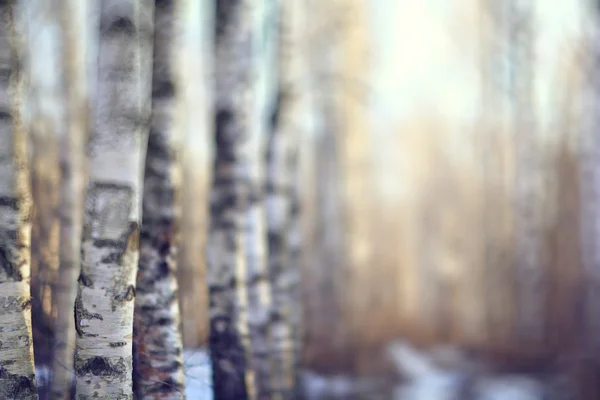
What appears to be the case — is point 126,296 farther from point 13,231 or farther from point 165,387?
point 165,387

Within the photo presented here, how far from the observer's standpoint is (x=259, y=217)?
761cm

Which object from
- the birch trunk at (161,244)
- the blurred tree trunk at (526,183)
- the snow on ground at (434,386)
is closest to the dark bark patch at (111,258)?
the birch trunk at (161,244)

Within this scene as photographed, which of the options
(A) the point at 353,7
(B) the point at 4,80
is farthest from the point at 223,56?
(A) the point at 353,7

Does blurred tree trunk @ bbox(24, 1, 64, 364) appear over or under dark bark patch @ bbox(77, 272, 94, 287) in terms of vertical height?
over

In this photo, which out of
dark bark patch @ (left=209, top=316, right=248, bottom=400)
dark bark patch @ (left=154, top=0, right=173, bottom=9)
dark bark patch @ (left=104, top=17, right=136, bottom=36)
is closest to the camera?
dark bark patch @ (left=104, top=17, right=136, bottom=36)

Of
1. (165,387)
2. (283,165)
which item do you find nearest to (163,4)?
(165,387)

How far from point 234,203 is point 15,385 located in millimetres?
3279

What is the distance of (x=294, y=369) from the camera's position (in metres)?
9.68

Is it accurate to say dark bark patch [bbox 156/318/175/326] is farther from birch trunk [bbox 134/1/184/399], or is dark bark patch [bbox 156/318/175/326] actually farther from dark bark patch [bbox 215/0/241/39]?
dark bark patch [bbox 215/0/241/39]

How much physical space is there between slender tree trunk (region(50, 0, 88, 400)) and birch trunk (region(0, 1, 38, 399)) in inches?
110

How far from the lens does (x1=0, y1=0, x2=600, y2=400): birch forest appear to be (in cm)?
445

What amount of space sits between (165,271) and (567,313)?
14963 millimetres

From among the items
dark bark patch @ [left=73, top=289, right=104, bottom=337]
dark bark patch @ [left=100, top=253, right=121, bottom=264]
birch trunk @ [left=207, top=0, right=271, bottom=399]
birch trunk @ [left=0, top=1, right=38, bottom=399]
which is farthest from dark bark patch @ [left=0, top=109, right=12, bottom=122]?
birch trunk @ [left=207, top=0, right=271, bottom=399]

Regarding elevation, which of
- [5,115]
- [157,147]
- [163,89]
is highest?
[163,89]
